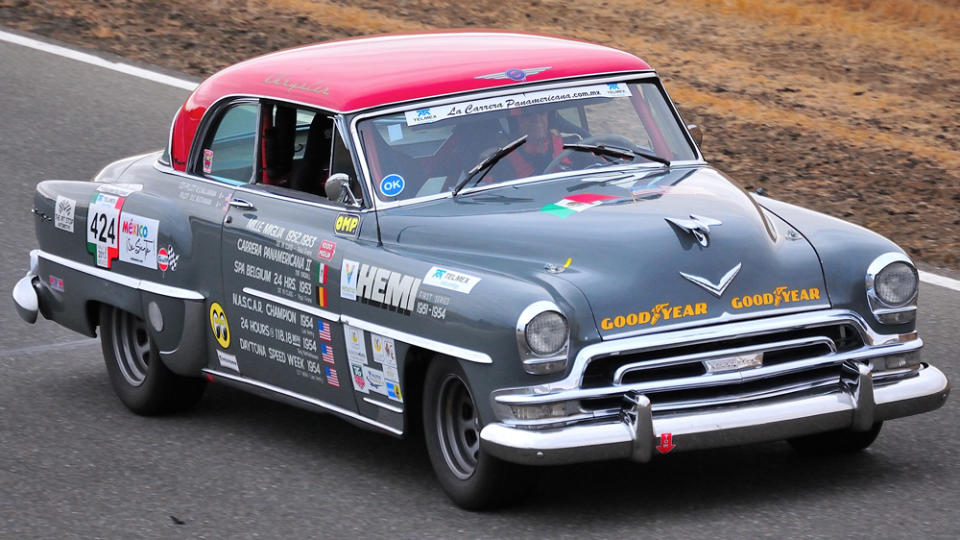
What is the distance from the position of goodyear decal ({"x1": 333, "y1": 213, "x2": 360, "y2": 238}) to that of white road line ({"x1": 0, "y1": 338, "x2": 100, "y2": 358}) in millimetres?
2591

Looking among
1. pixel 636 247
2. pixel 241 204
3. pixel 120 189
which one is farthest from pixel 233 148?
pixel 636 247

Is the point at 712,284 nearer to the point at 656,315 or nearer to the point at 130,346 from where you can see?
the point at 656,315

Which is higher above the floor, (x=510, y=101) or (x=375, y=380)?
(x=510, y=101)

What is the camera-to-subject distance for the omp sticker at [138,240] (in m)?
7.10

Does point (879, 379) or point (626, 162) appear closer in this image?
point (879, 379)

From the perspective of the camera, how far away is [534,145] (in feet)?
21.8

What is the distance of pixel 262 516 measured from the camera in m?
5.80

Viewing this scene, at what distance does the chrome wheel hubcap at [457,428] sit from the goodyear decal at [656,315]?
610 mm

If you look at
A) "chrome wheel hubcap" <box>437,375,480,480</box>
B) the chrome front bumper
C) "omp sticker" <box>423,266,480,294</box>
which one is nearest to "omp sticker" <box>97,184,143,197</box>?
"omp sticker" <box>423,266,480,294</box>

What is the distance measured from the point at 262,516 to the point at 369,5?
9901 millimetres

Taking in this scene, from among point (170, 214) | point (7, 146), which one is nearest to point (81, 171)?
point (7, 146)

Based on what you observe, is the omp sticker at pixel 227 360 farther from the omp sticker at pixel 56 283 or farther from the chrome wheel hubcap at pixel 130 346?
the omp sticker at pixel 56 283

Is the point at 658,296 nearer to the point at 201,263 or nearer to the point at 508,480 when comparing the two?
the point at 508,480

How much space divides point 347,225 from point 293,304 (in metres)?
0.38
